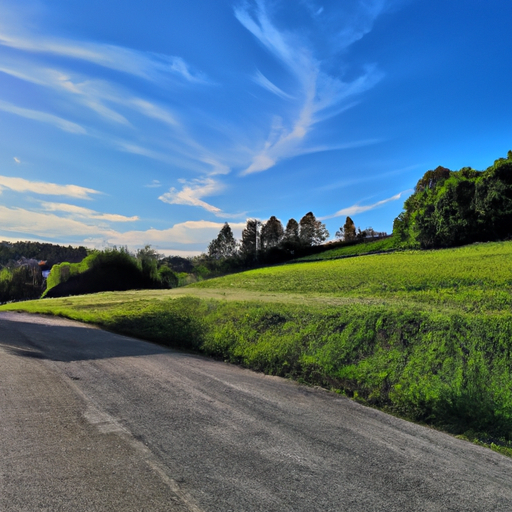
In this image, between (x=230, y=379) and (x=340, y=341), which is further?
(x=340, y=341)

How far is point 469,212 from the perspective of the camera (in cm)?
2536

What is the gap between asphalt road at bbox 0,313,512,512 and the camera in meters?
3.16

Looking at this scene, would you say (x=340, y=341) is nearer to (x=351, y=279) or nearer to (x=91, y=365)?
(x=91, y=365)

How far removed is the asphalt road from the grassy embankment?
Result: 69cm

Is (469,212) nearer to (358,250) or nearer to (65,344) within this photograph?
(358,250)

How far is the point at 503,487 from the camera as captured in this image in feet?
11.8

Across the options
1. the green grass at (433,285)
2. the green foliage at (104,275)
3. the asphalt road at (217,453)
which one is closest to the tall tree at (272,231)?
the green foliage at (104,275)

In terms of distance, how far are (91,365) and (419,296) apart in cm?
888

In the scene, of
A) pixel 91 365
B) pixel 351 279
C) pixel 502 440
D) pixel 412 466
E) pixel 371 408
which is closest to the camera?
pixel 412 466

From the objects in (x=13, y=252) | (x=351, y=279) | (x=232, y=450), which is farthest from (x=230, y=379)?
(x=13, y=252)

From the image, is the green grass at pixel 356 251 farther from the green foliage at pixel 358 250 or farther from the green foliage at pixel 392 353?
the green foliage at pixel 392 353

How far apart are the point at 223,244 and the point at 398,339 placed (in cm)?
6316

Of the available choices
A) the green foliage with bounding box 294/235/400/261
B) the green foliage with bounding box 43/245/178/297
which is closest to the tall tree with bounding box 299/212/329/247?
the green foliage with bounding box 294/235/400/261

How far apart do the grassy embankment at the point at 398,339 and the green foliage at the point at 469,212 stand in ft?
38.1
